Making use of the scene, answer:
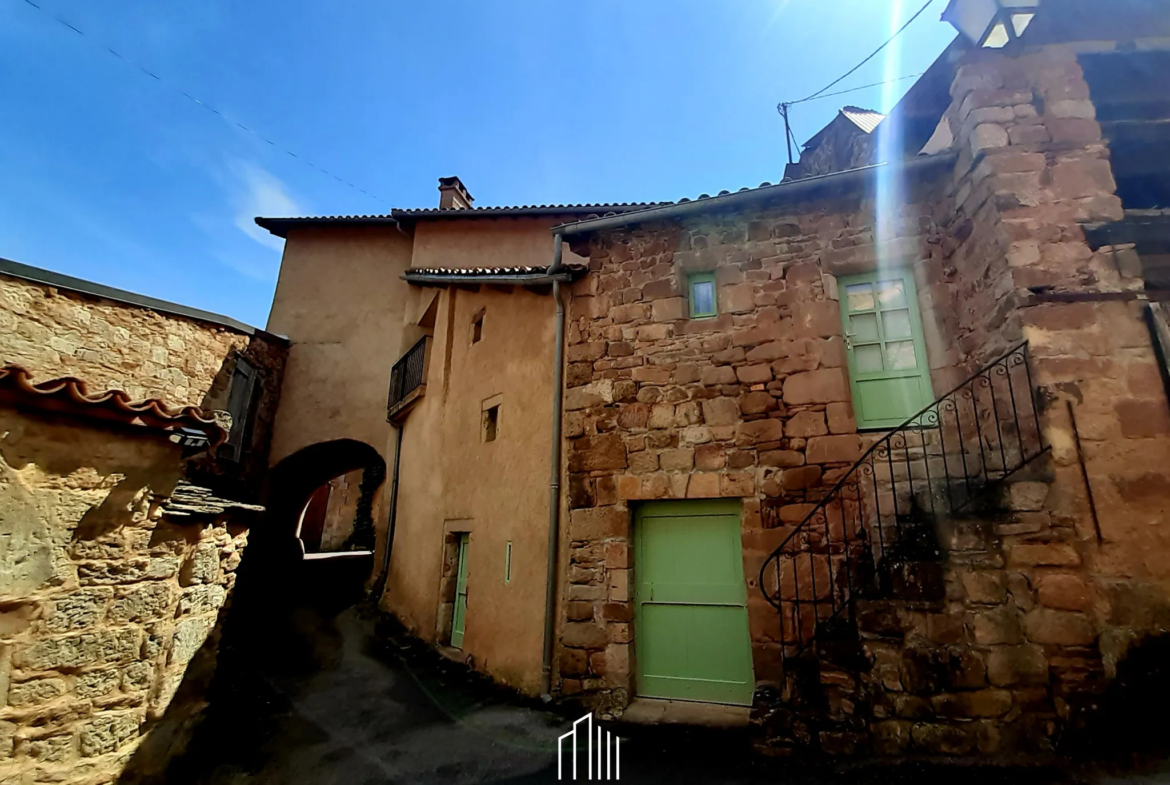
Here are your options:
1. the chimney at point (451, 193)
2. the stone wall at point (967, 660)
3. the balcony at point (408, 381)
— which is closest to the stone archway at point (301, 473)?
the balcony at point (408, 381)

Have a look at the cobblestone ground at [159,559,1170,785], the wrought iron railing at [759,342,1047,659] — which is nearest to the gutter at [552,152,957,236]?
the wrought iron railing at [759,342,1047,659]

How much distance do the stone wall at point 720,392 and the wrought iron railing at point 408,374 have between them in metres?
4.60

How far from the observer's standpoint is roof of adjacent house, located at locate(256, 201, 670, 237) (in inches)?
424

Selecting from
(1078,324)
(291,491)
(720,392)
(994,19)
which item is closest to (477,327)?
(720,392)

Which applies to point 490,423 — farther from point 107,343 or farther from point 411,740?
point 107,343

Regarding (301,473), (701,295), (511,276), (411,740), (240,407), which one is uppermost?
(511,276)

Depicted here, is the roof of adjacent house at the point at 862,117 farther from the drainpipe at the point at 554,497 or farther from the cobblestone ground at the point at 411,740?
the cobblestone ground at the point at 411,740

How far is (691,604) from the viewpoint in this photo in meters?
4.86

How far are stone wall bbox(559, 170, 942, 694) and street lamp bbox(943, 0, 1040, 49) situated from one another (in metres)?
1.13

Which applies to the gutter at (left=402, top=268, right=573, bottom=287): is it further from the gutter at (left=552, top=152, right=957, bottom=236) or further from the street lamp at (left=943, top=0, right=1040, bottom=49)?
the street lamp at (left=943, top=0, right=1040, bottom=49)

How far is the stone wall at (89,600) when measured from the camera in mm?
2752

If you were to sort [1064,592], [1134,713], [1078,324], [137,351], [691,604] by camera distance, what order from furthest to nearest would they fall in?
[137,351], [691,604], [1078,324], [1064,592], [1134,713]

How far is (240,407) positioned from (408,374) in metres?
3.18

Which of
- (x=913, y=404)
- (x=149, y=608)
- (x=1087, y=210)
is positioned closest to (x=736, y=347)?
(x=913, y=404)
